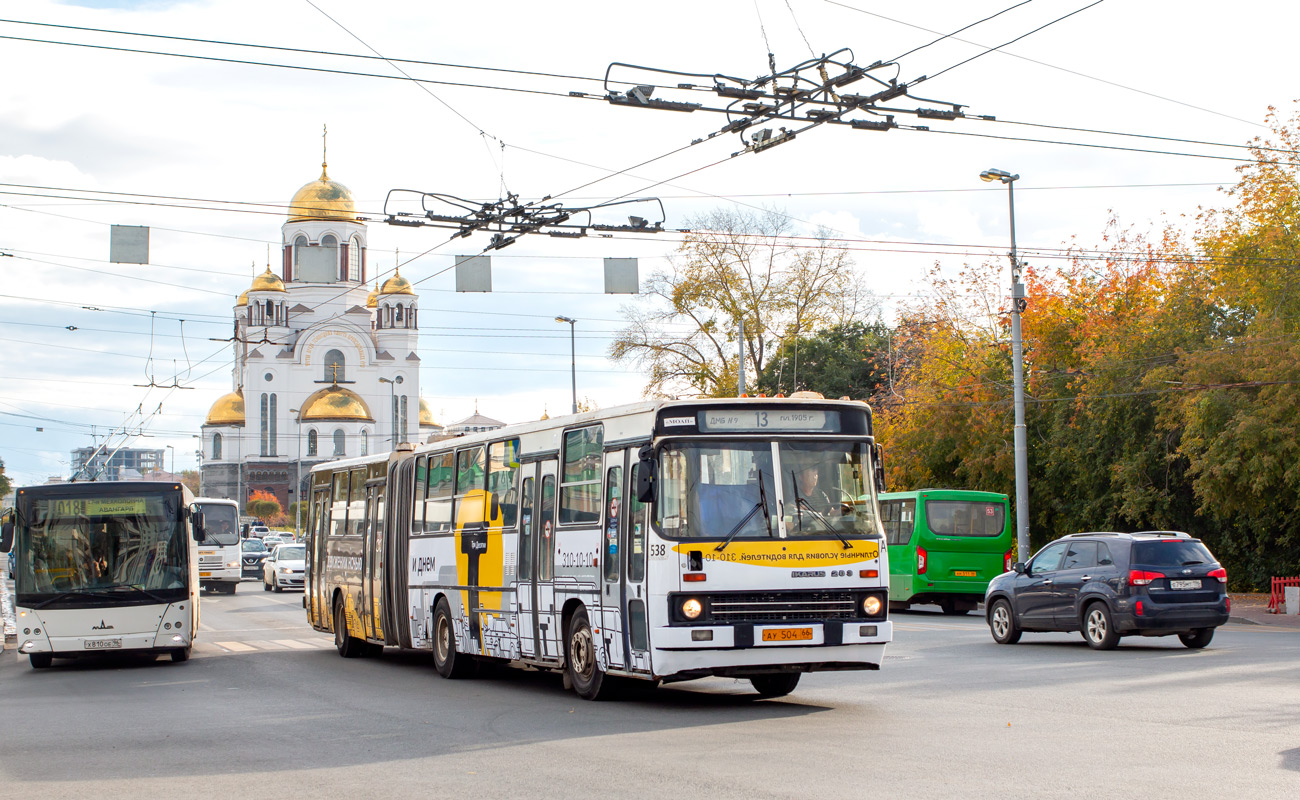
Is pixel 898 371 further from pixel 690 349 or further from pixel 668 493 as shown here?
pixel 668 493

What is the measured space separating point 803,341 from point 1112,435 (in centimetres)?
2319

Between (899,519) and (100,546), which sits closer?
(100,546)

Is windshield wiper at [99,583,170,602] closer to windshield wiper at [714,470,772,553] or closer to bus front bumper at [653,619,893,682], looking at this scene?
bus front bumper at [653,619,893,682]

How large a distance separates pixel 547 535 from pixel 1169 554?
868 cm

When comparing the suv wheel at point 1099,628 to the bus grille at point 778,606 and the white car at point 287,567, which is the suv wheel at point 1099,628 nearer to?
the bus grille at point 778,606

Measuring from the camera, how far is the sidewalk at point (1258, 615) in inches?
993

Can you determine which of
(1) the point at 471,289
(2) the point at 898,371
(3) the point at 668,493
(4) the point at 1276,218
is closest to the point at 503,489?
(3) the point at 668,493

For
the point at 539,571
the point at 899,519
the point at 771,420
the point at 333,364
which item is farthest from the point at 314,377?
the point at 771,420

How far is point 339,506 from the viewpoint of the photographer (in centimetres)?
2234

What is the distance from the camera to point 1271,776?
→ 8.81 metres

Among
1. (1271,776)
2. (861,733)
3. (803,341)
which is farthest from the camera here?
(803,341)

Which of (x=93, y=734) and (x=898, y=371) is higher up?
(x=898, y=371)

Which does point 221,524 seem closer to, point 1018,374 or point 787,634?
point 1018,374

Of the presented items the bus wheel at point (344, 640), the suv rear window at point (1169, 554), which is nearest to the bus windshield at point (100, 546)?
the bus wheel at point (344, 640)
